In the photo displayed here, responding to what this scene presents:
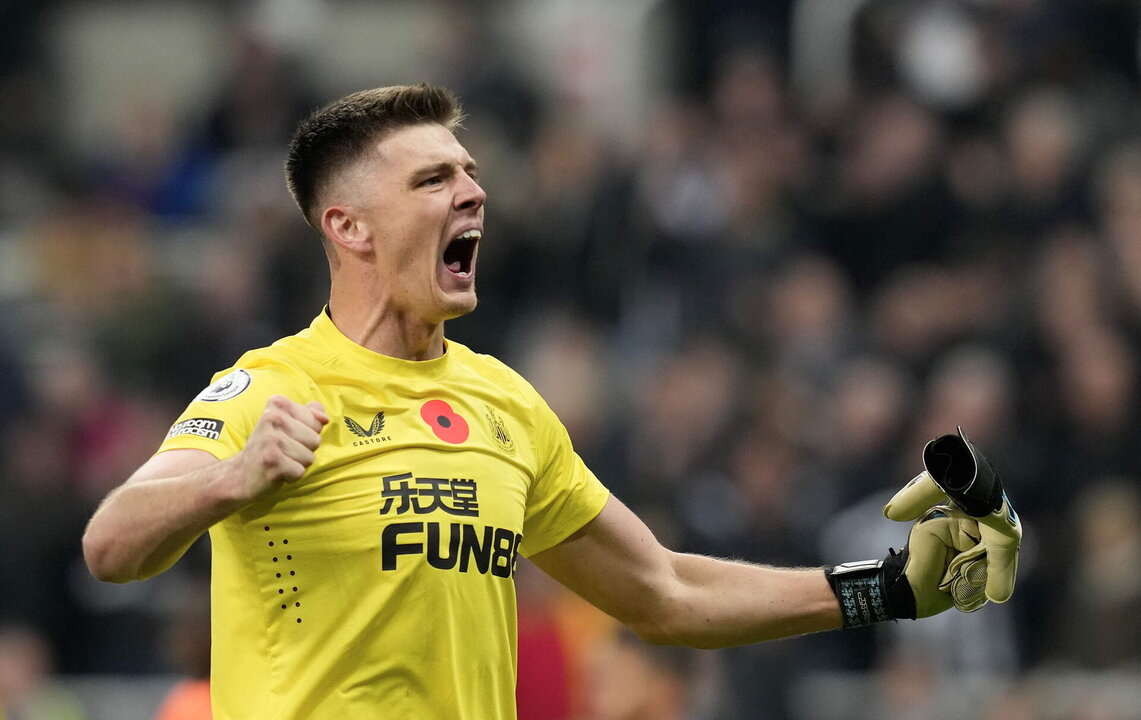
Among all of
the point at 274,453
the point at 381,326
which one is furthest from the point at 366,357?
the point at 274,453

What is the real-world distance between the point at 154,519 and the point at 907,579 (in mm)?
2134

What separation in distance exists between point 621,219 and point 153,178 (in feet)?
12.0

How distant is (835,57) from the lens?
1289cm

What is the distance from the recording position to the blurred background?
958 centimetres

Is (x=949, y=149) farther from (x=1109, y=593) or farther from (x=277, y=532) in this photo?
(x=277, y=532)

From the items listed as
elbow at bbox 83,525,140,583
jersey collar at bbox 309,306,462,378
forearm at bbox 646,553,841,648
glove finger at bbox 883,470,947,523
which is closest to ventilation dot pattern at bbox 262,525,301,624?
elbow at bbox 83,525,140,583

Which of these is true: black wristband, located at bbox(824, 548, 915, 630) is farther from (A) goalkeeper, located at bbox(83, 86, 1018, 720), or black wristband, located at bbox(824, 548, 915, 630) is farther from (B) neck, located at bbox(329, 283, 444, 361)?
(B) neck, located at bbox(329, 283, 444, 361)

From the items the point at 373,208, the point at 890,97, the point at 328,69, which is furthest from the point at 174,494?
the point at 328,69

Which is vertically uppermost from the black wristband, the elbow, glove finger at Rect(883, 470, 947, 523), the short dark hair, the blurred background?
the blurred background

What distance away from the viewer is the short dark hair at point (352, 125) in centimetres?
482

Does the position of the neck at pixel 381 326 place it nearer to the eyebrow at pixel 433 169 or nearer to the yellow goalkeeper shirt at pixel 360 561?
the yellow goalkeeper shirt at pixel 360 561

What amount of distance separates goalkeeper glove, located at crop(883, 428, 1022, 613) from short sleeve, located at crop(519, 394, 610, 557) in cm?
80

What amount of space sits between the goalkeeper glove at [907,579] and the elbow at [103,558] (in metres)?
2.03

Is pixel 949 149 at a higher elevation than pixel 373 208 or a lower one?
higher
